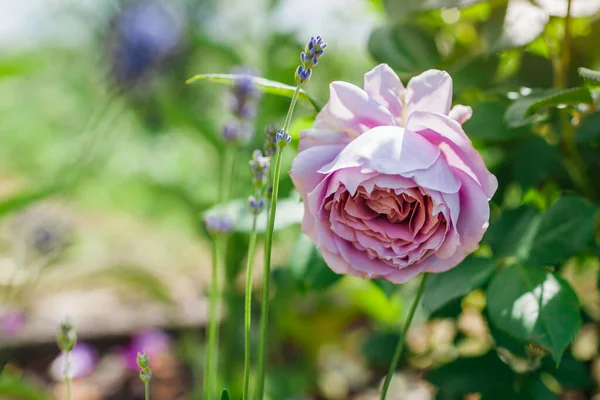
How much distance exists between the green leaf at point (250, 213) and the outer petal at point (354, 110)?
16 centimetres

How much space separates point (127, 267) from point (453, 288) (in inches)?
42.1

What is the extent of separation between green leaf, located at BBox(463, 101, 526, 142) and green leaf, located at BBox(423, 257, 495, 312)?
136mm

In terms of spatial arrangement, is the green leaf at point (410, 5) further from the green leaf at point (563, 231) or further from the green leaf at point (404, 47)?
the green leaf at point (563, 231)

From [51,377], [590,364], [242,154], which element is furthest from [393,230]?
[51,377]

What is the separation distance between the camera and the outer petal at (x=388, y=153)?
0.42 metres

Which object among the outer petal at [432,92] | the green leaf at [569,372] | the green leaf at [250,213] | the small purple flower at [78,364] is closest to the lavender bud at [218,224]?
the green leaf at [250,213]

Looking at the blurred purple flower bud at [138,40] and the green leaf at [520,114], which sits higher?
the blurred purple flower bud at [138,40]

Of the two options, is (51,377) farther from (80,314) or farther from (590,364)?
(590,364)

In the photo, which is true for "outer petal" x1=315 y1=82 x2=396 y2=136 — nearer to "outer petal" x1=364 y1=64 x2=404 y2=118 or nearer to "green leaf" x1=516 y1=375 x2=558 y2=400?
"outer petal" x1=364 y1=64 x2=404 y2=118

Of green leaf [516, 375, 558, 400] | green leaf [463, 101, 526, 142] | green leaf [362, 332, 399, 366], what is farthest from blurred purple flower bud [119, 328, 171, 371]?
green leaf [463, 101, 526, 142]

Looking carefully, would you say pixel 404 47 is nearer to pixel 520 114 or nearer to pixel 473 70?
pixel 473 70

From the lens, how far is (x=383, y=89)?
1.63 ft

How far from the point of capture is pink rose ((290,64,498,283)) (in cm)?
43

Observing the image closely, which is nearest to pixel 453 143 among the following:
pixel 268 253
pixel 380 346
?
pixel 268 253
